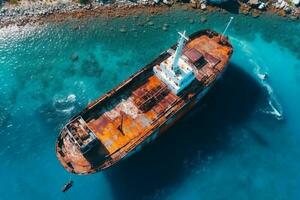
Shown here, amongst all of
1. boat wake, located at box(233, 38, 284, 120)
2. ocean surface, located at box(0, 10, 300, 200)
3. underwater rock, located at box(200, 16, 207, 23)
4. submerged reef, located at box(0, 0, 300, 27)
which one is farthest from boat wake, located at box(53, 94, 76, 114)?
boat wake, located at box(233, 38, 284, 120)

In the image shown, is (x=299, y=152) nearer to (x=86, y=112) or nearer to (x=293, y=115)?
(x=293, y=115)

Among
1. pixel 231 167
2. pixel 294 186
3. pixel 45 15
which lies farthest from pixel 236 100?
pixel 45 15

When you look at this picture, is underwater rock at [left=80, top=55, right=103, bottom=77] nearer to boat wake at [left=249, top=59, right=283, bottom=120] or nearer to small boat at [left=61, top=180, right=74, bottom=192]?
small boat at [left=61, top=180, right=74, bottom=192]

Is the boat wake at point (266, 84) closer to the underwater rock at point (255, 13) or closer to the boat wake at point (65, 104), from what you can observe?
the underwater rock at point (255, 13)

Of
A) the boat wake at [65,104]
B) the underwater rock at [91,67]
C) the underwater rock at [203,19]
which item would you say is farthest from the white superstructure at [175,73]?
the underwater rock at [203,19]

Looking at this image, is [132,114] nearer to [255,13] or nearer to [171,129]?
[171,129]

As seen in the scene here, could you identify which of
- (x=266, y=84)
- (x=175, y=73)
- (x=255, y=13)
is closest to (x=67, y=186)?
(x=175, y=73)

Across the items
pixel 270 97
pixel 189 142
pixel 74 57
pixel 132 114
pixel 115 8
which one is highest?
pixel 115 8
